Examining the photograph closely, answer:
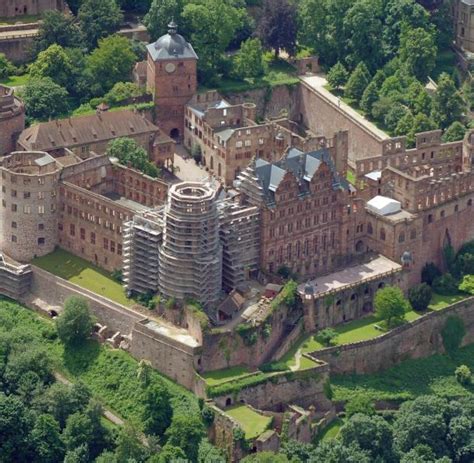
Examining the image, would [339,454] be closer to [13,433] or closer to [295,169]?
[13,433]

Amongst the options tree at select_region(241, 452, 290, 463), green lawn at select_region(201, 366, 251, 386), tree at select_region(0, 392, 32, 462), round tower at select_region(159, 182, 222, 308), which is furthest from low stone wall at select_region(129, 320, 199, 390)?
tree at select_region(0, 392, 32, 462)

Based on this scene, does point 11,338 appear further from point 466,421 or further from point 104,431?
point 466,421

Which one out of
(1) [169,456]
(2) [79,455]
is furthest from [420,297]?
(2) [79,455]

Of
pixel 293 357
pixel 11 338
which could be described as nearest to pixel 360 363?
pixel 293 357

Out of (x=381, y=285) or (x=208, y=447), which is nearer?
(x=208, y=447)

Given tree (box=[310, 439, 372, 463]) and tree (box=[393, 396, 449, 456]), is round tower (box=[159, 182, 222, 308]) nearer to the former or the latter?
tree (box=[310, 439, 372, 463])

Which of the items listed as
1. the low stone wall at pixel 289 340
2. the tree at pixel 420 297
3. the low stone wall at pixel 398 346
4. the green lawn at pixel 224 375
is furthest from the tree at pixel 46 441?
the tree at pixel 420 297
